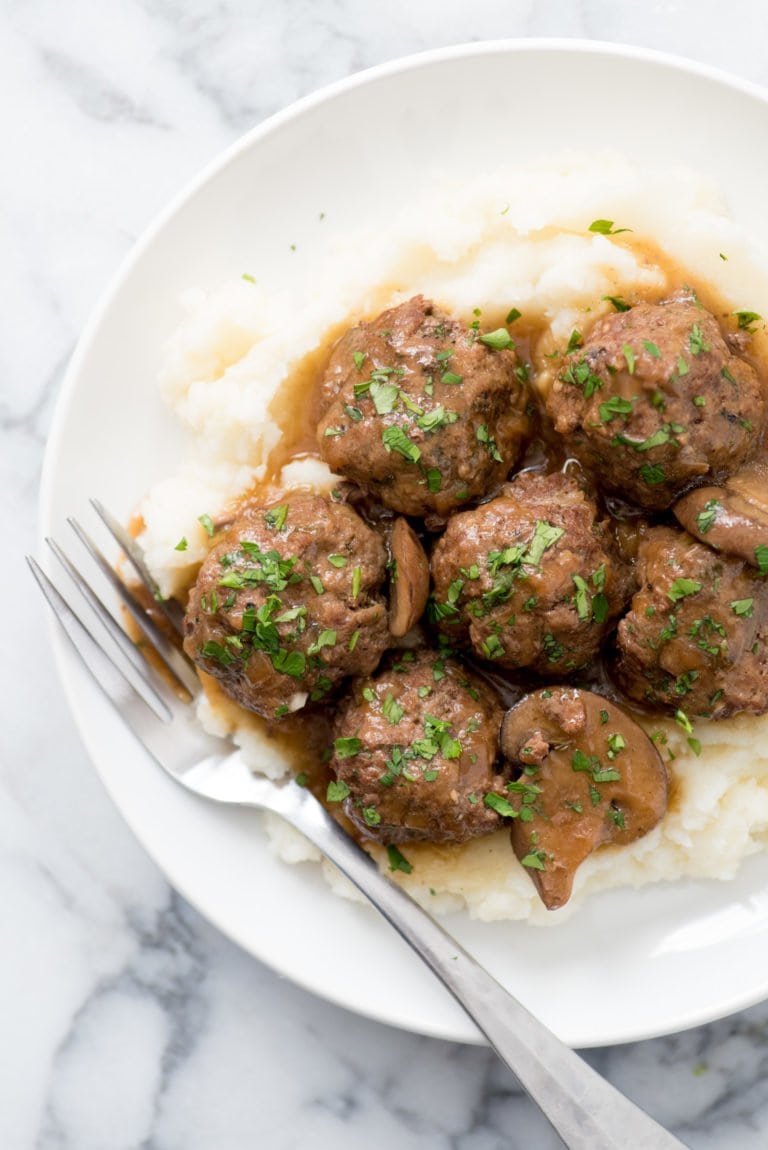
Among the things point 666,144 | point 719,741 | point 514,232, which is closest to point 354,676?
point 719,741

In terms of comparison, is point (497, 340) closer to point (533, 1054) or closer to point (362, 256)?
point (362, 256)

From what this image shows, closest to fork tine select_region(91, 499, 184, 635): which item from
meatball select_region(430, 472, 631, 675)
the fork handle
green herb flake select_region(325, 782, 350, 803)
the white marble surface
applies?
the white marble surface

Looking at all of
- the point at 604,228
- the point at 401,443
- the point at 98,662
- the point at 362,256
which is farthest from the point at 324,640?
the point at 604,228

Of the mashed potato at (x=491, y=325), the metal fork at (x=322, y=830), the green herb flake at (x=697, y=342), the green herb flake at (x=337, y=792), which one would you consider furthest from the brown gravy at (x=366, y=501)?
the green herb flake at (x=697, y=342)

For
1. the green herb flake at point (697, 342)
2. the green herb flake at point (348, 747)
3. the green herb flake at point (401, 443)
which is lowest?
the green herb flake at point (348, 747)

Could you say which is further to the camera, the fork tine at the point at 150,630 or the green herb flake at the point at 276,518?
the fork tine at the point at 150,630

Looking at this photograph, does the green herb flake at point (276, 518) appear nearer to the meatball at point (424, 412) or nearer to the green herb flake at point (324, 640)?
the meatball at point (424, 412)

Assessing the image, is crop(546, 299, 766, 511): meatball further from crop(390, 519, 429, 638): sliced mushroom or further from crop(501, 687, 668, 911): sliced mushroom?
crop(501, 687, 668, 911): sliced mushroom
